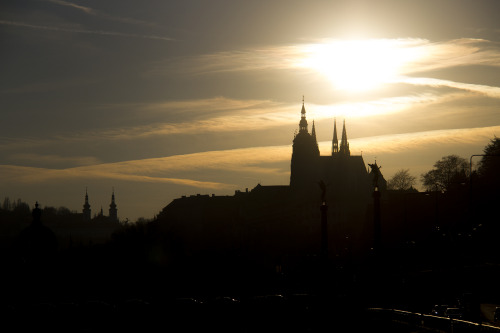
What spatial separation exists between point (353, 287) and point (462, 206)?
53904mm

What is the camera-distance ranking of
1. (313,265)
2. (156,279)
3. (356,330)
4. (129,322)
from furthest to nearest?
(313,265)
(156,279)
(129,322)
(356,330)

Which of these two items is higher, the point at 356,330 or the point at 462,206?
the point at 462,206

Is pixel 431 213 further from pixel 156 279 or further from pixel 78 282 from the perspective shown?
pixel 78 282

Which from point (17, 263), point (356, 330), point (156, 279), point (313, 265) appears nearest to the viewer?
point (356, 330)

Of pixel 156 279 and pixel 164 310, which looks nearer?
pixel 164 310

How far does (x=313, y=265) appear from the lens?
13950 cm

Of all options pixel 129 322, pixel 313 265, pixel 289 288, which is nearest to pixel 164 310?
pixel 129 322

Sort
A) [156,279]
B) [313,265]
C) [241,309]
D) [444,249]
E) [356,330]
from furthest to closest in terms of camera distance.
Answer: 1. [313,265]
2. [444,249]
3. [156,279]
4. [241,309]
5. [356,330]

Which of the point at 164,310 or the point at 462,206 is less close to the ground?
the point at 462,206

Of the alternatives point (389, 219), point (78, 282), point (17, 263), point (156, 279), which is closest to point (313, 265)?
point (389, 219)

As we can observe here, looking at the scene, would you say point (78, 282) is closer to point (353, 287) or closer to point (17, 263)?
point (17, 263)

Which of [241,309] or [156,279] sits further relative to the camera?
[156,279]

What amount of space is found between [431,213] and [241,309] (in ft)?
291

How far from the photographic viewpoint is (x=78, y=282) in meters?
111
